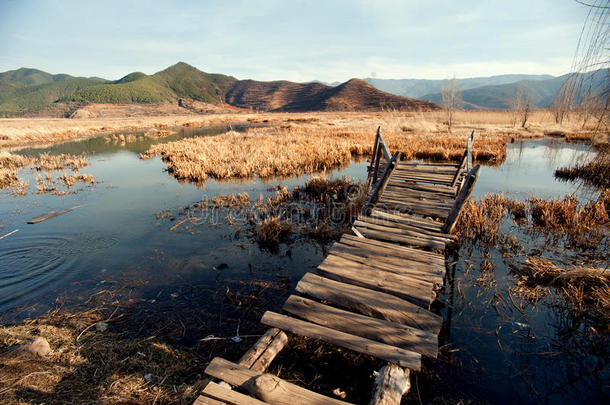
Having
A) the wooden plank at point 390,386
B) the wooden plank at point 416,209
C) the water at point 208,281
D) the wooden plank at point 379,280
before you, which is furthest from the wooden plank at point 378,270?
the wooden plank at point 416,209

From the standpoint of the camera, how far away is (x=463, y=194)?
5184 mm

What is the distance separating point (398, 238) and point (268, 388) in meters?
3.80

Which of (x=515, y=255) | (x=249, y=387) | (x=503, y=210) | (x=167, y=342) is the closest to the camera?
(x=249, y=387)

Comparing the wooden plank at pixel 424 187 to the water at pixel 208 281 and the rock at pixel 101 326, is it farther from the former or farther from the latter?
the rock at pixel 101 326

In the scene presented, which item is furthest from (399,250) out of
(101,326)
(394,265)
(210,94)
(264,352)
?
(210,94)

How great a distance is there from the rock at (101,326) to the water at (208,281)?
607mm

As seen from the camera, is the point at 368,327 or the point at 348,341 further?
the point at 368,327

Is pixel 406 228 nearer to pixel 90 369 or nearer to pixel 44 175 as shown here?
pixel 90 369

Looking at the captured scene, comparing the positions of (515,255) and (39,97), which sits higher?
(39,97)

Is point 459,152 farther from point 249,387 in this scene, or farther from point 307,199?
point 249,387

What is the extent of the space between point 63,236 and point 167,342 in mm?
5964

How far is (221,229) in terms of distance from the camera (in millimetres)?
7777

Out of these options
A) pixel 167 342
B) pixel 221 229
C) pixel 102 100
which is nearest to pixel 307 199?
pixel 221 229

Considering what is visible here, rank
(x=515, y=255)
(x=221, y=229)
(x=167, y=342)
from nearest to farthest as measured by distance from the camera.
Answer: (x=167, y=342)
(x=515, y=255)
(x=221, y=229)
